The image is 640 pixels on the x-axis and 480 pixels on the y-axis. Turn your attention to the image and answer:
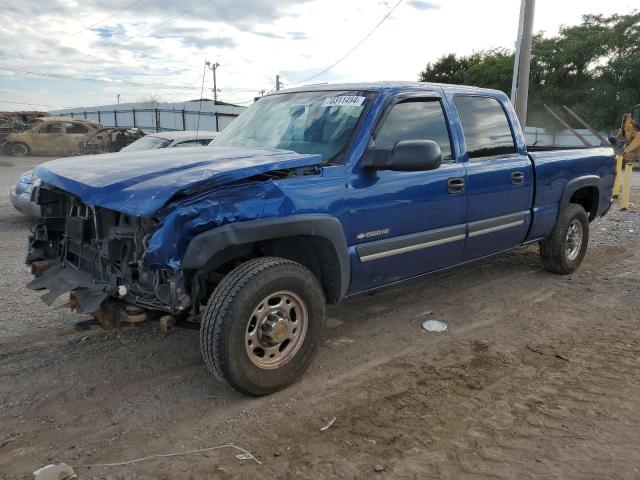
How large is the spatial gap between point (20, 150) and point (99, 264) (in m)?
22.3

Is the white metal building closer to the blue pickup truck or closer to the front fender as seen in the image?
the blue pickup truck

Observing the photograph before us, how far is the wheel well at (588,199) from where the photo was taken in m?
6.32

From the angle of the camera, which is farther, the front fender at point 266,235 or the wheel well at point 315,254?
the wheel well at point 315,254

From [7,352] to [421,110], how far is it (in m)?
3.57

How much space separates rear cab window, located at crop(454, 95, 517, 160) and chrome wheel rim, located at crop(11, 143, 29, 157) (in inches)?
877

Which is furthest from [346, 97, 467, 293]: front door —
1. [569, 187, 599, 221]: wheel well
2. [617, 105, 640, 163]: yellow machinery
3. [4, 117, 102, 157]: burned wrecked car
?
[4, 117, 102, 157]: burned wrecked car

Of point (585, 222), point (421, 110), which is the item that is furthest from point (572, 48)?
point (421, 110)

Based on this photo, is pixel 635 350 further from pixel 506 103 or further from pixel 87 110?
pixel 87 110

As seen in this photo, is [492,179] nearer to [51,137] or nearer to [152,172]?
[152,172]

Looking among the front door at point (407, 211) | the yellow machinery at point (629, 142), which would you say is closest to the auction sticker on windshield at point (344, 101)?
the front door at point (407, 211)

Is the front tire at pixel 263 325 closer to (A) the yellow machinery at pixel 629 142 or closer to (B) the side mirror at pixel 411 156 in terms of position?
(B) the side mirror at pixel 411 156

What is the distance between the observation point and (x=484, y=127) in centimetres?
493

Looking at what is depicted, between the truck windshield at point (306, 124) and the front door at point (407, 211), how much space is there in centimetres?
24

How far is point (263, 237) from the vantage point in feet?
10.5
